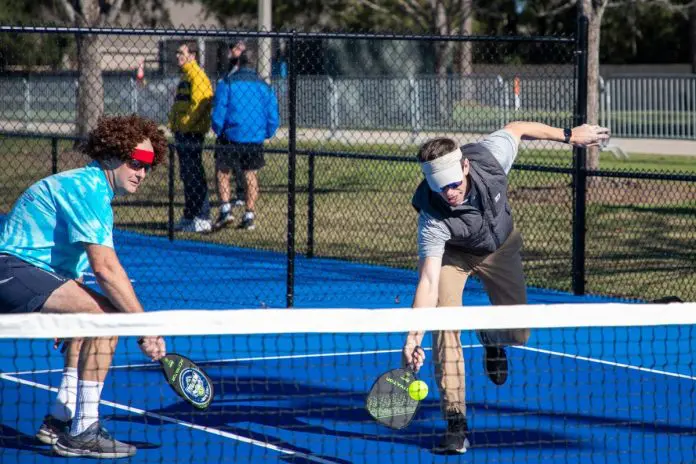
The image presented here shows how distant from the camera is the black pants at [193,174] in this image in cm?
1411

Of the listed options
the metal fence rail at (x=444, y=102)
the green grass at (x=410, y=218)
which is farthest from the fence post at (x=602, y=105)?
the green grass at (x=410, y=218)

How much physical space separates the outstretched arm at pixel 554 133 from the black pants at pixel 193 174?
6.86 m

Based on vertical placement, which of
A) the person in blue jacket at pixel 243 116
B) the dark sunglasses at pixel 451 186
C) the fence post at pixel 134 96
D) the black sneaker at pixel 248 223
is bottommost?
the dark sunglasses at pixel 451 186

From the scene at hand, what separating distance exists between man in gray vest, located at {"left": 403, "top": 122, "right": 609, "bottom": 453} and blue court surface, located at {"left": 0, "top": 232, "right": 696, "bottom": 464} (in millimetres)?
303

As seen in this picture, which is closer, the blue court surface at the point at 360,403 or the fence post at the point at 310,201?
the blue court surface at the point at 360,403

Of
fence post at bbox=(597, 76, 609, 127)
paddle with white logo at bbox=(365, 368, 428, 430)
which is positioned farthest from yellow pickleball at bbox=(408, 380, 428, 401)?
fence post at bbox=(597, 76, 609, 127)

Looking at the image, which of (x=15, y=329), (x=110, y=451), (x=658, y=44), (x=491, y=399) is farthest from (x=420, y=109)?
(x=658, y=44)

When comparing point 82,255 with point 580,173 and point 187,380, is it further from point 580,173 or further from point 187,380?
point 580,173

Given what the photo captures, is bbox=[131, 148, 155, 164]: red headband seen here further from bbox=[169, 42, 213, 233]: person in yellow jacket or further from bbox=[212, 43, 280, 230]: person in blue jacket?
bbox=[169, 42, 213, 233]: person in yellow jacket

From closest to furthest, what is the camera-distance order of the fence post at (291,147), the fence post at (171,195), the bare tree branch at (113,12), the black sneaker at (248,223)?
1. the fence post at (291,147)
2. the fence post at (171,195)
3. the black sneaker at (248,223)
4. the bare tree branch at (113,12)

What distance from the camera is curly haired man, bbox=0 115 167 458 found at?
19.8 feet

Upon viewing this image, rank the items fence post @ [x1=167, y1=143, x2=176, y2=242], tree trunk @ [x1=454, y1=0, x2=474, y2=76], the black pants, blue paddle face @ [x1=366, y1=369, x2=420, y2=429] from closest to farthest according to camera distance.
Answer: blue paddle face @ [x1=366, y1=369, x2=420, y2=429] < fence post @ [x1=167, y1=143, x2=176, y2=242] < the black pants < tree trunk @ [x1=454, y1=0, x2=474, y2=76]

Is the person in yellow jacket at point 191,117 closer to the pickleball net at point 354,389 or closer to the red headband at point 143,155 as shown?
the pickleball net at point 354,389

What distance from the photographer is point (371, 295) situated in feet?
36.6
